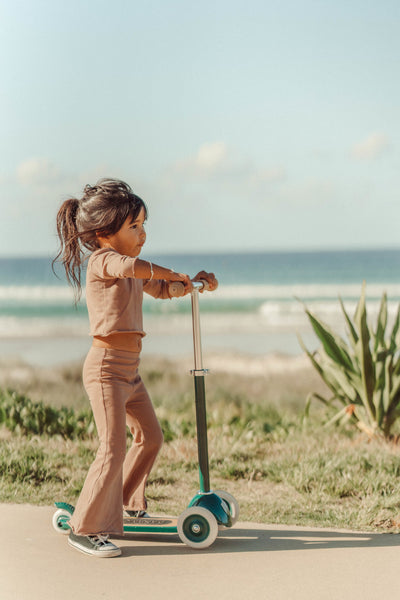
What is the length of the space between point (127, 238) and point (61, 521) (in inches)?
47.0

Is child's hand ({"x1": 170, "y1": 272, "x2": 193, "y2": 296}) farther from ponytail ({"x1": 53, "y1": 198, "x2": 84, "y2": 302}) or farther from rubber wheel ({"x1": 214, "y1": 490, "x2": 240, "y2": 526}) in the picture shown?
rubber wheel ({"x1": 214, "y1": 490, "x2": 240, "y2": 526})

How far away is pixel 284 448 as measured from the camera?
4.71m

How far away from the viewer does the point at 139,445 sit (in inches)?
125

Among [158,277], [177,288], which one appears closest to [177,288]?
[177,288]

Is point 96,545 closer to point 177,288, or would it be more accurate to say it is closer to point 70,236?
point 177,288

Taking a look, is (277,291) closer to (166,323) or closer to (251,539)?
(166,323)

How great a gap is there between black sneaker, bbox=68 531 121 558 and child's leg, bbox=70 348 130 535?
26 millimetres

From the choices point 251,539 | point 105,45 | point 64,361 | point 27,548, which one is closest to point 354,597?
point 251,539

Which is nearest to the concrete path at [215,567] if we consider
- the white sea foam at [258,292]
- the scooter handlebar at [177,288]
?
the scooter handlebar at [177,288]

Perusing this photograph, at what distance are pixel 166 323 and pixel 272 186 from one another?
2041 cm

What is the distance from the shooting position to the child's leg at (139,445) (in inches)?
123

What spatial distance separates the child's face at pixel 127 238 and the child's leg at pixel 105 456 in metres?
0.43

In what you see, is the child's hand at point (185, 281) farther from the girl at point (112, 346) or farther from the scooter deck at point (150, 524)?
the scooter deck at point (150, 524)

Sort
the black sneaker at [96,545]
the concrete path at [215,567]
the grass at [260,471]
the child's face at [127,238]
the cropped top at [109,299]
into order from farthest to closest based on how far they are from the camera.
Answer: the grass at [260,471] → the child's face at [127,238] → the cropped top at [109,299] → the black sneaker at [96,545] → the concrete path at [215,567]
